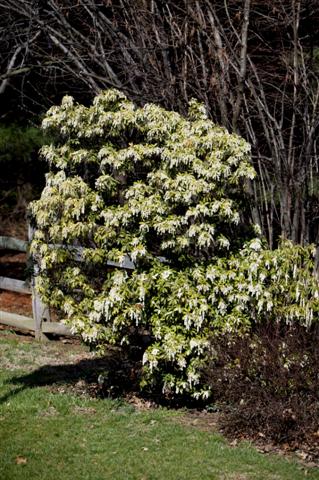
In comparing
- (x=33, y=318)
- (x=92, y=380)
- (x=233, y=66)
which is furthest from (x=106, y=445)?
(x=233, y=66)

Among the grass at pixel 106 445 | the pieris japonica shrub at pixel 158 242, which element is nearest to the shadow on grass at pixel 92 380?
the grass at pixel 106 445

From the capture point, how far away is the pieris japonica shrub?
25.0 feet

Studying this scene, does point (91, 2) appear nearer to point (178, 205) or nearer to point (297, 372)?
point (178, 205)

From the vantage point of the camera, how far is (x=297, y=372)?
6906mm

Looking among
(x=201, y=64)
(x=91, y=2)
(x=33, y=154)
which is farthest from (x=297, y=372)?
(x=33, y=154)

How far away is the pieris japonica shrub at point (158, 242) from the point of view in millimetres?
7613

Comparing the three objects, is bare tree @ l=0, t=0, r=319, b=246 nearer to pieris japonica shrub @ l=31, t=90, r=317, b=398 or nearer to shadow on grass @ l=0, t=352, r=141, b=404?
pieris japonica shrub @ l=31, t=90, r=317, b=398

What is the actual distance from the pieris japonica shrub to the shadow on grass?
21.9 inches

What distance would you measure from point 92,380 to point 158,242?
6.18 feet

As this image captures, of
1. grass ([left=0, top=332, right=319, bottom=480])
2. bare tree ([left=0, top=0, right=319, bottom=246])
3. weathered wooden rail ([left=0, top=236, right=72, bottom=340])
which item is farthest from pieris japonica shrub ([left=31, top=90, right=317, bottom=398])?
weathered wooden rail ([left=0, top=236, right=72, bottom=340])

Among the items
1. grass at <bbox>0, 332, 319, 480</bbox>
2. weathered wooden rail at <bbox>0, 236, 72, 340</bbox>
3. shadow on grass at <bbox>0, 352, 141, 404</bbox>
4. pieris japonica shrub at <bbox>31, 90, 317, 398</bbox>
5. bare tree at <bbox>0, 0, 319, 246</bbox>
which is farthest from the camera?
weathered wooden rail at <bbox>0, 236, 72, 340</bbox>

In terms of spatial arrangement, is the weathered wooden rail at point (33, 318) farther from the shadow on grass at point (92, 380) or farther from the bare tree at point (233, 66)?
the bare tree at point (233, 66)

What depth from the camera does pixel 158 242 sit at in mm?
8094

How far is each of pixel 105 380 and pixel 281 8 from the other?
4.88 m
